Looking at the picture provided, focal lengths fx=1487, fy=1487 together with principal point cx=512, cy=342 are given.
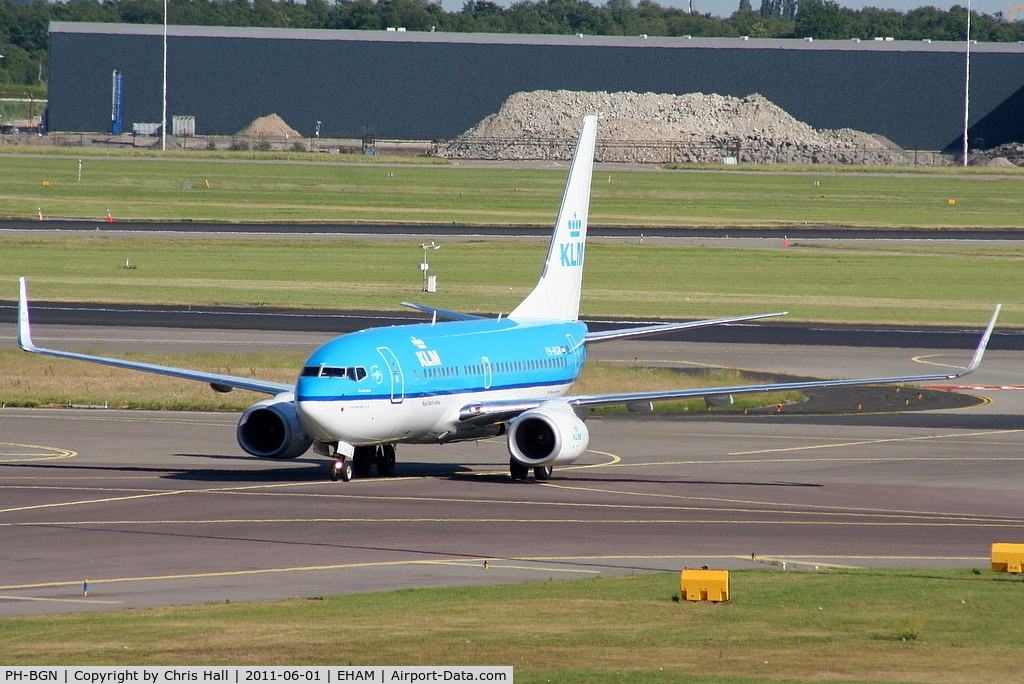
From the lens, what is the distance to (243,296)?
87.6 meters

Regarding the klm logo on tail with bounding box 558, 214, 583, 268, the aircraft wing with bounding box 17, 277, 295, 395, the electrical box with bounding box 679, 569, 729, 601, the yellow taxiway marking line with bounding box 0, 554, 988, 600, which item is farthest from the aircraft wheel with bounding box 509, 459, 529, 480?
the electrical box with bounding box 679, 569, 729, 601

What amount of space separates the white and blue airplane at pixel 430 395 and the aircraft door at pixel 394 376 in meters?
0.03

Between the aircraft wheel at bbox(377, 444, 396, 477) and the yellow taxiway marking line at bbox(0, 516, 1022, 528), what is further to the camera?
the aircraft wheel at bbox(377, 444, 396, 477)

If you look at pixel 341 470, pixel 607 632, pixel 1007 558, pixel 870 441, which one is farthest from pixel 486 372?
pixel 607 632

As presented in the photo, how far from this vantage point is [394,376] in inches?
1501

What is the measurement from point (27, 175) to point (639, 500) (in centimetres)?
13664

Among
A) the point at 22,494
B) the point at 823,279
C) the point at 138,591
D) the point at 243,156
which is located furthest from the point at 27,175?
the point at 138,591

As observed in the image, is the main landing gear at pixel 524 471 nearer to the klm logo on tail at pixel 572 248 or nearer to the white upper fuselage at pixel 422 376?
the white upper fuselage at pixel 422 376

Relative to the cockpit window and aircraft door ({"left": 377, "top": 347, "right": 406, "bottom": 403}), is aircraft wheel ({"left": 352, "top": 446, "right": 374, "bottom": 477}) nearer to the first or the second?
aircraft door ({"left": 377, "top": 347, "right": 406, "bottom": 403})

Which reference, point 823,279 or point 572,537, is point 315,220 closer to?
point 823,279

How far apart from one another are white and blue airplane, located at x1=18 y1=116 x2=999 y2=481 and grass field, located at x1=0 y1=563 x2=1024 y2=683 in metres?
12.3

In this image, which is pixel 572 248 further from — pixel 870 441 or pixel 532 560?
pixel 532 560

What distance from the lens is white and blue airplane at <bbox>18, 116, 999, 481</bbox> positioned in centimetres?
3738

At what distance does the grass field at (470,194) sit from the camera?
5330 inches
